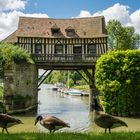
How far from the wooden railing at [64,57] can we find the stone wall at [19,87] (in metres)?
1.76

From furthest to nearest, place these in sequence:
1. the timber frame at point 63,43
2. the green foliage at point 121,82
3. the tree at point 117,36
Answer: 1. the tree at point 117,36
2. the timber frame at point 63,43
3. the green foliage at point 121,82

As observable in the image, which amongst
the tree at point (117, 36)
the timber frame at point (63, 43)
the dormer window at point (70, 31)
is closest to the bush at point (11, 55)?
the timber frame at point (63, 43)

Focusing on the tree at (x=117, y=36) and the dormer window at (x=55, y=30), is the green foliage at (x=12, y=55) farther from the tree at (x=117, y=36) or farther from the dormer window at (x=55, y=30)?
the tree at (x=117, y=36)

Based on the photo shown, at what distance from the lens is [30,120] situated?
28.2m

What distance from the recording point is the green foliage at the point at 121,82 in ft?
100

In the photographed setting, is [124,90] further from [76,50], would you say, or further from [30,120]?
[76,50]

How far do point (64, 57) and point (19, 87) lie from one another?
6.88 m

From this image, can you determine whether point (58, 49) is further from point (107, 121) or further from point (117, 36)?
point (107, 121)

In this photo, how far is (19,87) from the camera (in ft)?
111

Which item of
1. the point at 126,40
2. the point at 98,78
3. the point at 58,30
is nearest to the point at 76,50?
the point at 58,30

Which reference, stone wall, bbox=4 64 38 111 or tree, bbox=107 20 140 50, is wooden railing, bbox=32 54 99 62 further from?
tree, bbox=107 20 140 50

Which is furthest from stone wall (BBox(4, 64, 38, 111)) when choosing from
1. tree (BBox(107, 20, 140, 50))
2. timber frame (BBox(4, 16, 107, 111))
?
tree (BBox(107, 20, 140, 50))

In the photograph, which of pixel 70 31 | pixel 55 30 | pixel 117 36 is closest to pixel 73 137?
pixel 70 31

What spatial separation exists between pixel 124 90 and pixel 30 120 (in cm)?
824
